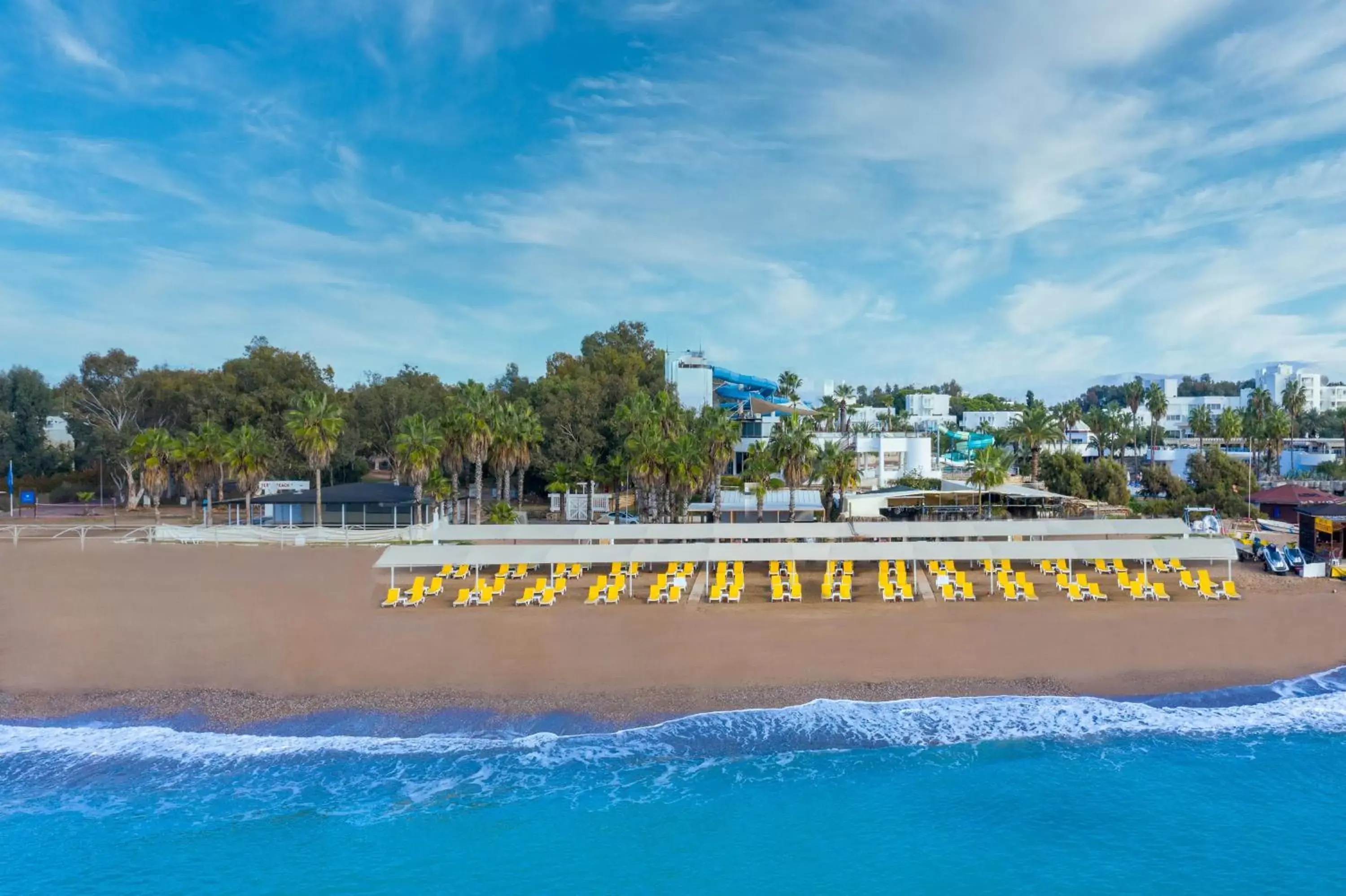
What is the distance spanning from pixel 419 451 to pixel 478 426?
8.02ft

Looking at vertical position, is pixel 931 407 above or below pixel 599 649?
above

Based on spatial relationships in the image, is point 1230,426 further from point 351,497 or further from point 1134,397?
point 351,497

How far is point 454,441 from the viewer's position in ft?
109

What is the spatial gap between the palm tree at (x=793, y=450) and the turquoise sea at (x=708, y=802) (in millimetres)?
17024

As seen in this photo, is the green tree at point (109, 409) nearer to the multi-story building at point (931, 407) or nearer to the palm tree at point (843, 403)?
the palm tree at point (843, 403)

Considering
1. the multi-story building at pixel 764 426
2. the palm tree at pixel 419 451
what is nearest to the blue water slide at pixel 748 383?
the multi-story building at pixel 764 426

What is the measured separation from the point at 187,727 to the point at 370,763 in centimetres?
367

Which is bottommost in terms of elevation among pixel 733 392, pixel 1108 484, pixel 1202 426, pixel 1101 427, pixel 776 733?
pixel 776 733

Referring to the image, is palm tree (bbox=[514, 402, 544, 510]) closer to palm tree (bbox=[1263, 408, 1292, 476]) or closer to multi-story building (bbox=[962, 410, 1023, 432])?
palm tree (bbox=[1263, 408, 1292, 476])

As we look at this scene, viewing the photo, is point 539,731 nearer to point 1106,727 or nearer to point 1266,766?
point 1106,727

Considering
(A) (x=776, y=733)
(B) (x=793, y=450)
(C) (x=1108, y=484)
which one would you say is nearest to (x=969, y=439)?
(C) (x=1108, y=484)

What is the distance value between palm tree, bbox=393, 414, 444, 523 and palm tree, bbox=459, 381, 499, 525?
3.79 feet

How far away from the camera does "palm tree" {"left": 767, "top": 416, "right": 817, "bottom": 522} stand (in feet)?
103

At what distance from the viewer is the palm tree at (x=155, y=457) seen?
3634cm
